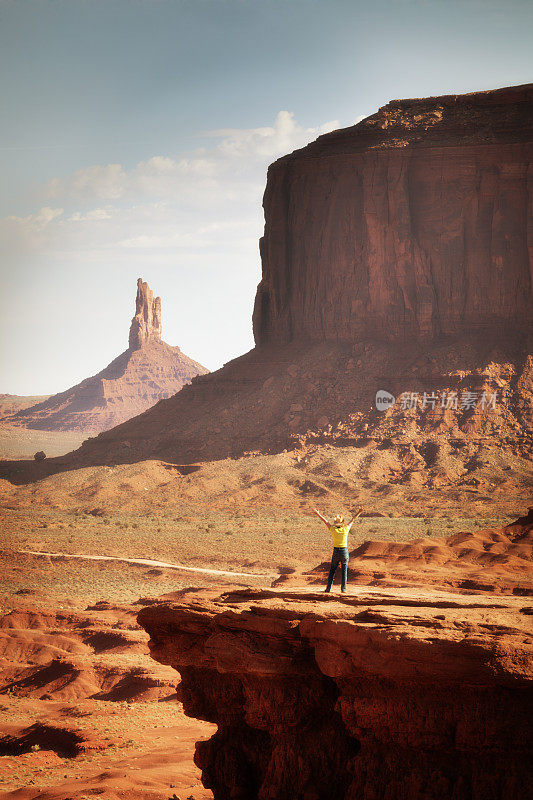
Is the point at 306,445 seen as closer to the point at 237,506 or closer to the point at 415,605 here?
the point at 237,506

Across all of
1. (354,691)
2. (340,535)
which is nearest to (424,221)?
(340,535)

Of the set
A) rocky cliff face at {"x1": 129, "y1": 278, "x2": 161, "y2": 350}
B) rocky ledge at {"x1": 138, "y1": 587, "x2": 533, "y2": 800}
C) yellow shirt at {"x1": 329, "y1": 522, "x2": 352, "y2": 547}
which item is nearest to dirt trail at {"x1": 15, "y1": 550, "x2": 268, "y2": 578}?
yellow shirt at {"x1": 329, "y1": 522, "x2": 352, "y2": 547}

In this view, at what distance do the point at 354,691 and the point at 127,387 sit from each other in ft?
486

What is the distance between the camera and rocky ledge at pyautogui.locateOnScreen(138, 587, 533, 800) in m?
7.40

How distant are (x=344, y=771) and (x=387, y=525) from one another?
105 ft

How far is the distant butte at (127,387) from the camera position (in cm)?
14688

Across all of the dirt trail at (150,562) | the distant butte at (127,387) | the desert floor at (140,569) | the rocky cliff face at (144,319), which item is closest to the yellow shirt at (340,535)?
the desert floor at (140,569)

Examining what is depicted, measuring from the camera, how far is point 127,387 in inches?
6038

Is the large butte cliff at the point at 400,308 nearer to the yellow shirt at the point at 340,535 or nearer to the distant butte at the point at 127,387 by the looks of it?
the yellow shirt at the point at 340,535

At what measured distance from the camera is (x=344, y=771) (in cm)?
849

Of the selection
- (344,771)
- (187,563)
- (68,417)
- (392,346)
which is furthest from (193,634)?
(68,417)

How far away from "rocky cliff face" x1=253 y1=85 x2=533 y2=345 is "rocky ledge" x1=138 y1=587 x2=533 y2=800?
52.4 metres

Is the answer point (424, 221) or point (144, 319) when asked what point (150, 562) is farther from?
point (144, 319)

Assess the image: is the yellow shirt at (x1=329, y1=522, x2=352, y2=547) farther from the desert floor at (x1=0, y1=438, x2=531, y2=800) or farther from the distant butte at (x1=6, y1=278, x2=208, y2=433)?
the distant butte at (x1=6, y1=278, x2=208, y2=433)
